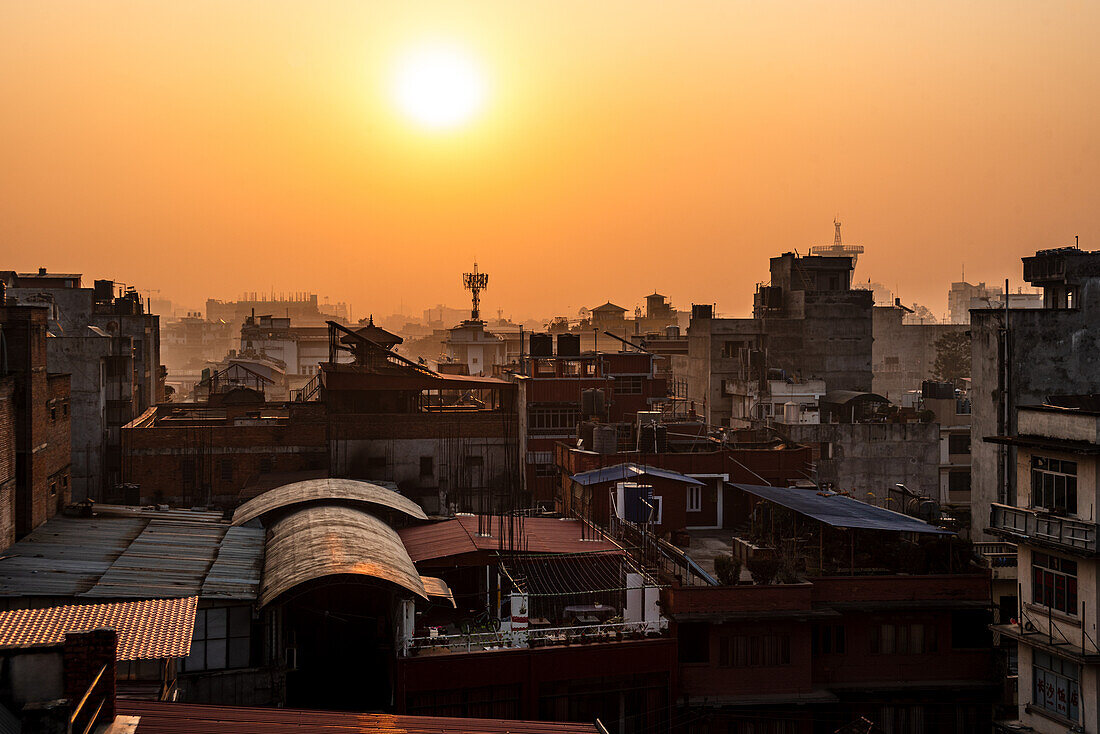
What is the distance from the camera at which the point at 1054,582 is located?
25.2 m

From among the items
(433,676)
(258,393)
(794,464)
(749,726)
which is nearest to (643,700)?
(749,726)

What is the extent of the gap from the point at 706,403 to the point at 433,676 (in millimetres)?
43226

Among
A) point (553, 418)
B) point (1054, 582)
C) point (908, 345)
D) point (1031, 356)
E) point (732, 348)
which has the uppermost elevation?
point (908, 345)

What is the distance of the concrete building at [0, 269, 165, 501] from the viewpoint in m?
45.2

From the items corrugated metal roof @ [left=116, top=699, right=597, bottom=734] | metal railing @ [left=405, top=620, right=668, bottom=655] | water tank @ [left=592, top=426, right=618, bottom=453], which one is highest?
water tank @ [left=592, top=426, right=618, bottom=453]

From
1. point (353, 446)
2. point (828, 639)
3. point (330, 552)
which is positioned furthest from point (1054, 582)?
point (353, 446)

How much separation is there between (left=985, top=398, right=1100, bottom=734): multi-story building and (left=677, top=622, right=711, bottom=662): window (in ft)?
24.5

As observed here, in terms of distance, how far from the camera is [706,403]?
2504 inches

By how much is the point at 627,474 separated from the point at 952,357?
7459 cm

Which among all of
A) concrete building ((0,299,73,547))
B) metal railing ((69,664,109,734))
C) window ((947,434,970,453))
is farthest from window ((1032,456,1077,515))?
window ((947,434,970,453))

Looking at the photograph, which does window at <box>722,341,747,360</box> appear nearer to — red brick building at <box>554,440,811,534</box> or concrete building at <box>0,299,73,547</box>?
red brick building at <box>554,440,811,534</box>

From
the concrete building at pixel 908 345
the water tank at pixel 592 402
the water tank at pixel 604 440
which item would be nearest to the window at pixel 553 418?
the water tank at pixel 592 402

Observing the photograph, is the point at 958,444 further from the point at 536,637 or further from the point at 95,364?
the point at 95,364

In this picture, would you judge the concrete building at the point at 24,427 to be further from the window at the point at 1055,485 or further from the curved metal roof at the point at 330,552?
the window at the point at 1055,485
